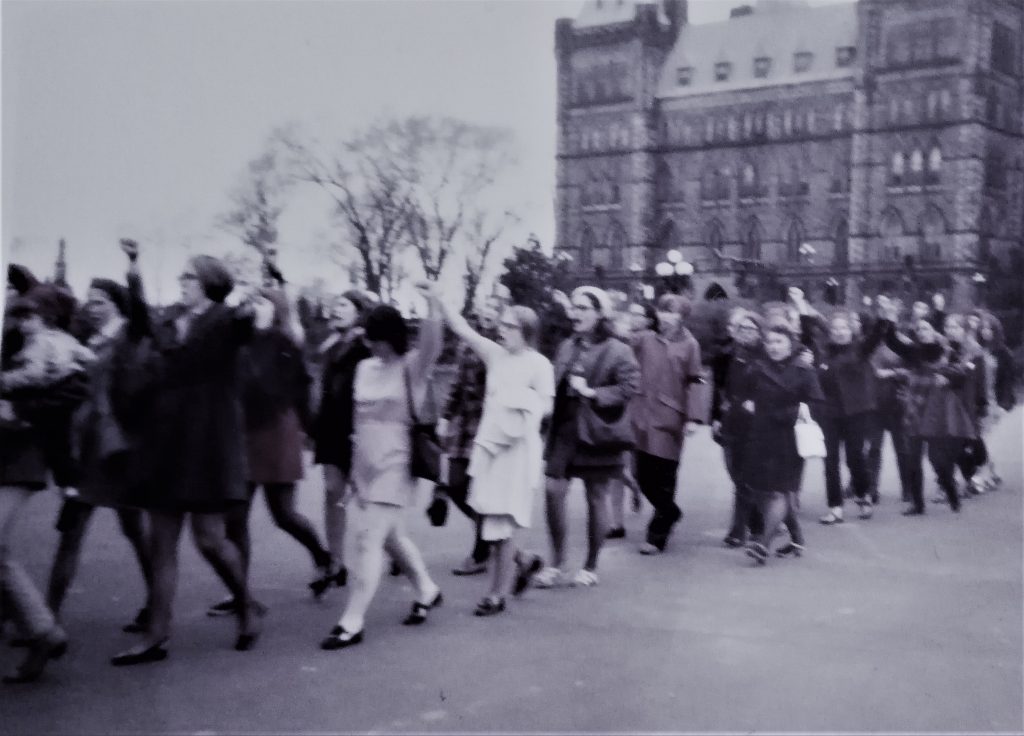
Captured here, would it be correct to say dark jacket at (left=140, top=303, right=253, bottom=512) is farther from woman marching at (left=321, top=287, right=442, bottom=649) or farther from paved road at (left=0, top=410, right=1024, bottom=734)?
woman marching at (left=321, top=287, right=442, bottom=649)

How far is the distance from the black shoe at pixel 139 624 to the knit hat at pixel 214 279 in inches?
45.4

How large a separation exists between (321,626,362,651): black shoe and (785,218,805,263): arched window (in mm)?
2147

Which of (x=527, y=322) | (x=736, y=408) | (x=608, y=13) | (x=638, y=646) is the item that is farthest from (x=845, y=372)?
(x=608, y=13)

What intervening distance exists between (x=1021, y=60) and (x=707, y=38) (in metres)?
1.22

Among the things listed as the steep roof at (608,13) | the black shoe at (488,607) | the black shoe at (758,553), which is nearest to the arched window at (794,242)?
the steep roof at (608,13)

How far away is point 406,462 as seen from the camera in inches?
196

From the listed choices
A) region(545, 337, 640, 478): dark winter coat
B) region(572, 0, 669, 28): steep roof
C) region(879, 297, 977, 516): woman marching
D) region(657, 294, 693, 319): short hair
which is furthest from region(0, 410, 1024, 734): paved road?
region(572, 0, 669, 28): steep roof

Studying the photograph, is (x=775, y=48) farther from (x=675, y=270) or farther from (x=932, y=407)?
(x=932, y=407)

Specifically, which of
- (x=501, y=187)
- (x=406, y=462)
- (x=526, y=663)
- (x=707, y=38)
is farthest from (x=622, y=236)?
(x=526, y=663)

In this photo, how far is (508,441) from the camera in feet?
17.6

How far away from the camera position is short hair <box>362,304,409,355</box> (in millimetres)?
4852

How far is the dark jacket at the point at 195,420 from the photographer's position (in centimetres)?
455

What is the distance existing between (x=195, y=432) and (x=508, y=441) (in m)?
1.33

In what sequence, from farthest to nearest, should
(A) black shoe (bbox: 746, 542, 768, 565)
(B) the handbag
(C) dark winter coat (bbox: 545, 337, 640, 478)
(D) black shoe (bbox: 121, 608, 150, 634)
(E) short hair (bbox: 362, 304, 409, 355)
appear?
(C) dark winter coat (bbox: 545, 337, 640, 478) → (A) black shoe (bbox: 746, 542, 768, 565) → (B) the handbag → (E) short hair (bbox: 362, 304, 409, 355) → (D) black shoe (bbox: 121, 608, 150, 634)
